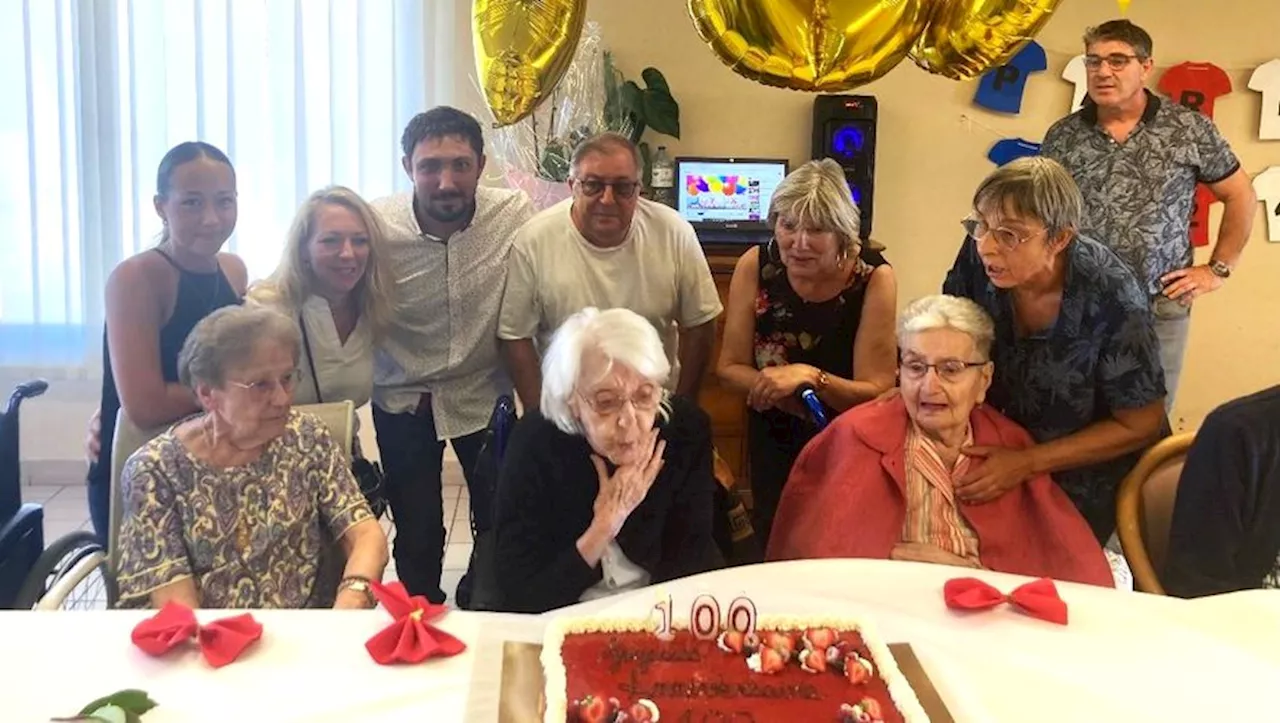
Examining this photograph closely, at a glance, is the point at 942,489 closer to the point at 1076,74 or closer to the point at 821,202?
the point at 821,202

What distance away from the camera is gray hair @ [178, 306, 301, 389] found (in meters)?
1.82

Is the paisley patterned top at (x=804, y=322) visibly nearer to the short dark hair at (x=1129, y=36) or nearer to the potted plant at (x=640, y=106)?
the short dark hair at (x=1129, y=36)

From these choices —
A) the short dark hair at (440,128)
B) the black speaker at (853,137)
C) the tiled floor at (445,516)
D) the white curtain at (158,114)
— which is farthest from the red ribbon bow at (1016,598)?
the white curtain at (158,114)

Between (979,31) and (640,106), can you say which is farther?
(640,106)

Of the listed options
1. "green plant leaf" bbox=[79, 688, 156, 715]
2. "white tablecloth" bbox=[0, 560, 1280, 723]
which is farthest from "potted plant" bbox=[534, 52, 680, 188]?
"green plant leaf" bbox=[79, 688, 156, 715]

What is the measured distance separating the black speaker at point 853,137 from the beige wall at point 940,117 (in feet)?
0.66

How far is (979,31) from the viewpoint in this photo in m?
1.19

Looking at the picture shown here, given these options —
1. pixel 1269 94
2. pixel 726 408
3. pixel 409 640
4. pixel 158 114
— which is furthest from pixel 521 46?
pixel 1269 94

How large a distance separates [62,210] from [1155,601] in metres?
3.80

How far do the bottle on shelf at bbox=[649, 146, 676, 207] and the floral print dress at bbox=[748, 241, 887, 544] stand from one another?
1.63 meters

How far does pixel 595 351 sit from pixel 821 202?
693 millimetres

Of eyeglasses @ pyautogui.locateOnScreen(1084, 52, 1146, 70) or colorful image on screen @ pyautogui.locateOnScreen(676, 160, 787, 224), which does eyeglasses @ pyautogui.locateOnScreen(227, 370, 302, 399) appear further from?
colorful image on screen @ pyautogui.locateOnScreen(676, 160, 787, 224)

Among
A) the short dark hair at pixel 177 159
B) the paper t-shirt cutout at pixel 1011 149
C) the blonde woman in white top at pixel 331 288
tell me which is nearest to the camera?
the short dark hair at pixel 177 159

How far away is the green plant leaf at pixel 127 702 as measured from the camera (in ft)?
3.87
